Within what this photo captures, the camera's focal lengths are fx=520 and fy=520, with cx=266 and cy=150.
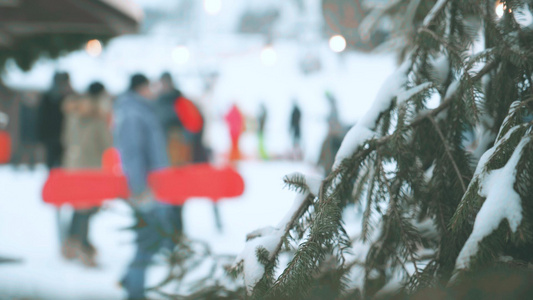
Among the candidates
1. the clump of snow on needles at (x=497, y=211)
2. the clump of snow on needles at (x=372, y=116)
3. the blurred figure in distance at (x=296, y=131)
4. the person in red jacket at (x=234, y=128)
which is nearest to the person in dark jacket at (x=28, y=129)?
the person in red jacket at (x=234, y=128)

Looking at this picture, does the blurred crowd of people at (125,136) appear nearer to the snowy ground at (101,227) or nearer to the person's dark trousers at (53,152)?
the person's dark trousers at (53,152)

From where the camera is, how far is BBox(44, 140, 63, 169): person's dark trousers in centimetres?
495

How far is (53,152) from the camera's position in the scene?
4.97 meters

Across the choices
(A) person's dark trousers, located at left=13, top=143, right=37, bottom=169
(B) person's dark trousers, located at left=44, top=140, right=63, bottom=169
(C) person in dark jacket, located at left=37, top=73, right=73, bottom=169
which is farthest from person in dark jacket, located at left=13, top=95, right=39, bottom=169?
(B) person's dark trousers, located at left=44, top=140, right=63, bottom=169

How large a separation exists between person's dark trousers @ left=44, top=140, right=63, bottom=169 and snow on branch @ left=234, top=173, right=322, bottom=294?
15.2ft

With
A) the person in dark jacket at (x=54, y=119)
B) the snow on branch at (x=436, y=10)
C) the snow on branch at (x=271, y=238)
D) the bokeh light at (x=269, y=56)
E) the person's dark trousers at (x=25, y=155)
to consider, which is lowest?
the snow on branch at (x=271, y=238)

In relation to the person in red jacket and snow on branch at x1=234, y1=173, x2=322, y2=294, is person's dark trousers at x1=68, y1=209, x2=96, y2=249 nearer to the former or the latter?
snow on branch at x1=234, y1=173, x2=322, y2=294

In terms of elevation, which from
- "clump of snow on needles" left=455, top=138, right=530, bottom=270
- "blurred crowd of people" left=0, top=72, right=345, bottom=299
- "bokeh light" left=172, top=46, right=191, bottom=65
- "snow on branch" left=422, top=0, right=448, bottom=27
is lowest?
"clump of snow on needles" left=455, top=138, right=530, bottom=270

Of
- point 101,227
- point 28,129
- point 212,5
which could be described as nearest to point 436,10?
point 101,227

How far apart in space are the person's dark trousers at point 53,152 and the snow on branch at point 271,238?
4.65m

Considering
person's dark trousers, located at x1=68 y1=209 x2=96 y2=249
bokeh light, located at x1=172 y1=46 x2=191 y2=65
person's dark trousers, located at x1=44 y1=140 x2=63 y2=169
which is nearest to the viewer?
person's dark trousers, located at x1=68 y1=209 x2=96 y2=249

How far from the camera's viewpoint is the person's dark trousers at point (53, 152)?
4.95 metres

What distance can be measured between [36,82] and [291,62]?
218 inches

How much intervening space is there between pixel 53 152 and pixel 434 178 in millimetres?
4770
